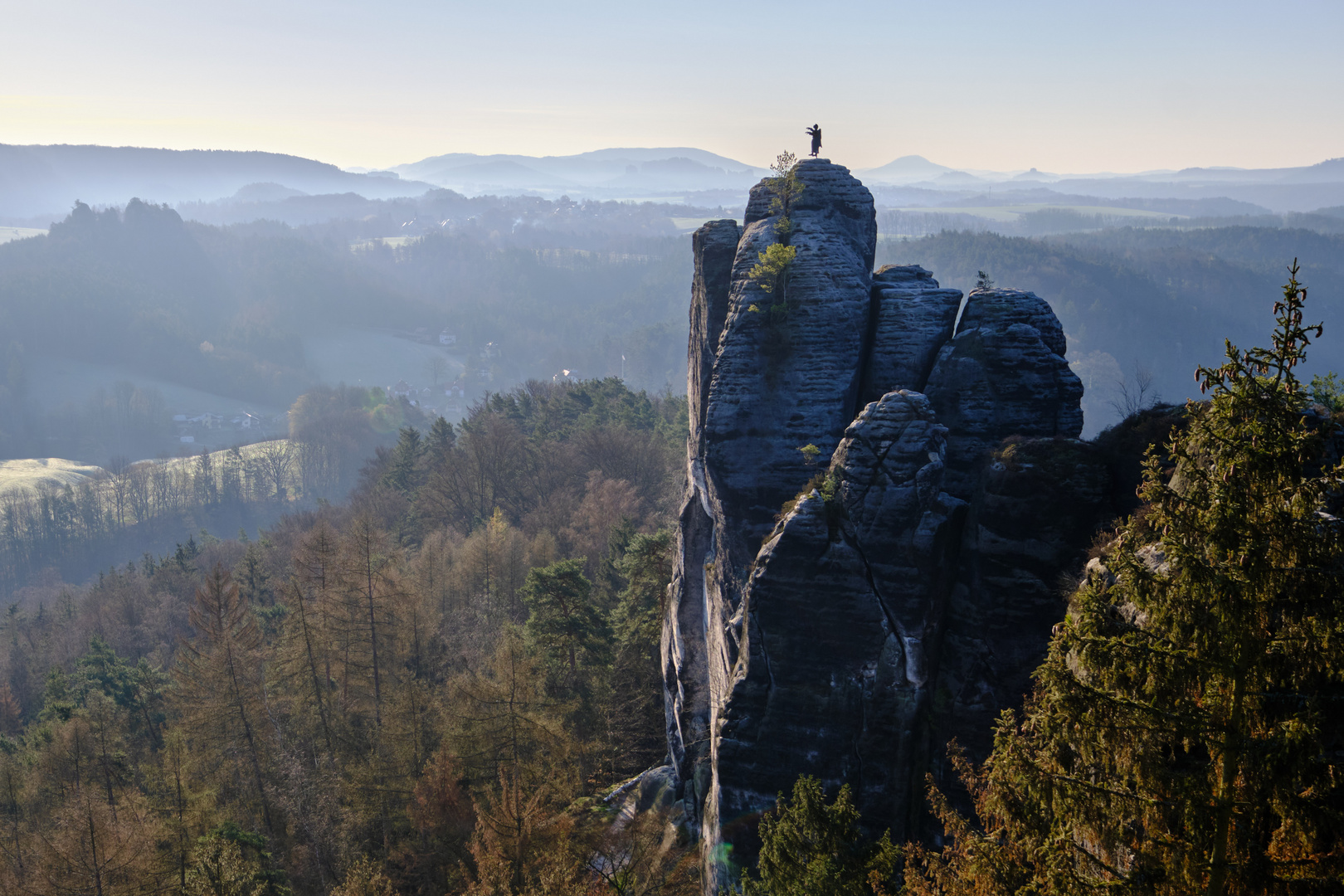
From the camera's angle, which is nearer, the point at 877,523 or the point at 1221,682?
the point at 1221,682

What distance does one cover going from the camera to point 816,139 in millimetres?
27203

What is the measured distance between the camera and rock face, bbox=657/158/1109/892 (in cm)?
1623

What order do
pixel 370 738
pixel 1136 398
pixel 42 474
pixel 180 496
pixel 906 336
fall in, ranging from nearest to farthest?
pixel 906 336
pixel 370 738
pixel 1136 398
pixel 180 496
pixel 42 474

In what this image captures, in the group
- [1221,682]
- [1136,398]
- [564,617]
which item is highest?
[1221,682]

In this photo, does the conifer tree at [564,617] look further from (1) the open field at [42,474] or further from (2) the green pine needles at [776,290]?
(1) the open field at [42,474]

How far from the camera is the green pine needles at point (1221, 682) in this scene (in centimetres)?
717

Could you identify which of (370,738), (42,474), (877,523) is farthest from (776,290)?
(42,474)

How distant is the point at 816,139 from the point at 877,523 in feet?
53.2

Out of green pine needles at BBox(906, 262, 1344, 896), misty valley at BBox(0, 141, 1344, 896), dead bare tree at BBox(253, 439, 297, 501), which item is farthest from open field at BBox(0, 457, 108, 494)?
green pine needles at BBox(906, 262, 1344, 896)

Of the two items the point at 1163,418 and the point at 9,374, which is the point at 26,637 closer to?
the point at 1163,418

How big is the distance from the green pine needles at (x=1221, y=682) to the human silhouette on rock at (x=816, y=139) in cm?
2150

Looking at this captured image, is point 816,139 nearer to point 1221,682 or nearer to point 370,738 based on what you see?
point 1221,682

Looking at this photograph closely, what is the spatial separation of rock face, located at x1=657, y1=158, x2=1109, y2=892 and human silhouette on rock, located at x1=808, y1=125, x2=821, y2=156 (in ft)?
19.1

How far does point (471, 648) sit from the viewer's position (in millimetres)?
42312
